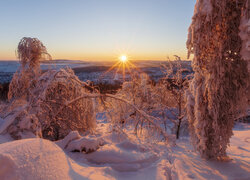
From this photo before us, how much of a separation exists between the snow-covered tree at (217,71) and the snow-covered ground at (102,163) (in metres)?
0.51

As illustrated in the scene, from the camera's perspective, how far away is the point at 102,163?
309cm

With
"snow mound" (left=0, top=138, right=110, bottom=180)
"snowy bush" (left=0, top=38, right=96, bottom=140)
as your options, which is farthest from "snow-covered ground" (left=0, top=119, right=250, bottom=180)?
"snowy bush" (left=0, top=38, right=96, bottom=140)

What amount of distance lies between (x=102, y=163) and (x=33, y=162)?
1563mm

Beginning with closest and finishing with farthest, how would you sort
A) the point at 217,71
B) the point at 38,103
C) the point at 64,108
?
the point at 217,71
the point at 38,103
the point at 64,108

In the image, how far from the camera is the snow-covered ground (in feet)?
5.47

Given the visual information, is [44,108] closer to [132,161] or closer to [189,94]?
[132,161]

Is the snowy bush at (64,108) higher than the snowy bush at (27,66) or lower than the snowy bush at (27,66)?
lower

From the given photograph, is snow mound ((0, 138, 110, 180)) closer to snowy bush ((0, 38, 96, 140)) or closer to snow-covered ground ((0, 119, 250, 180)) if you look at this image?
snow-covered ground ((0, 119, 250, 180))

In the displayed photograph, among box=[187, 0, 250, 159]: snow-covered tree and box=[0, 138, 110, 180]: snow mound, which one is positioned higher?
box=[187, 0, 250, 159]: snow-covered tree

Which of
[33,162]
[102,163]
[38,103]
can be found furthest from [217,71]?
[38,103]

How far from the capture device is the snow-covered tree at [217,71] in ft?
9.66

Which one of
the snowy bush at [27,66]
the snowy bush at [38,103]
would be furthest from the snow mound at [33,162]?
the snowy bush at [27,66]

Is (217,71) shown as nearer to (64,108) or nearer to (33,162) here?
(33,162)

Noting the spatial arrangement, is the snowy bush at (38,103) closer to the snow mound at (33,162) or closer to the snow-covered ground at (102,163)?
the snow-covered ground at (102,163)
